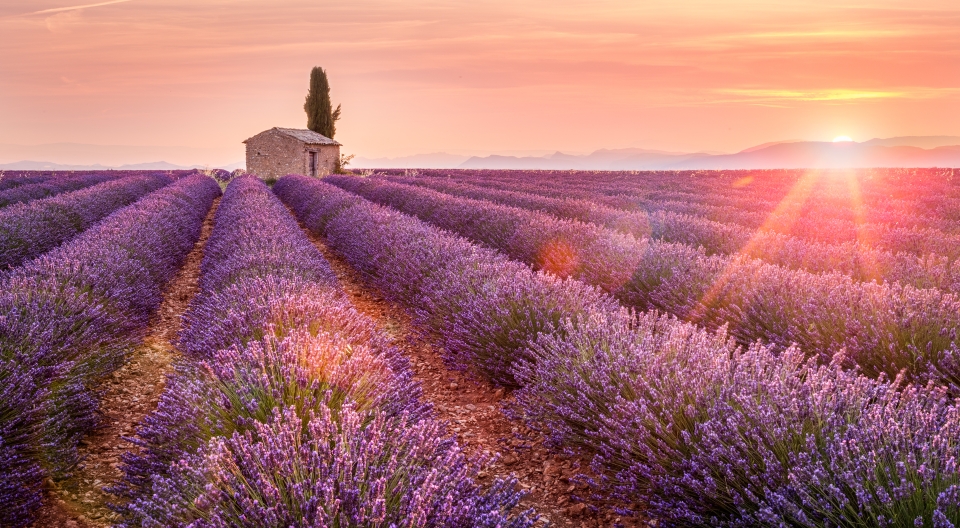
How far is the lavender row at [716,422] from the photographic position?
1817 millimetres

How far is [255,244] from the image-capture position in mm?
6375

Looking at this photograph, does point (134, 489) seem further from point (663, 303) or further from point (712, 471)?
point (663, 303)

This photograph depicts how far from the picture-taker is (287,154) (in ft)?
105

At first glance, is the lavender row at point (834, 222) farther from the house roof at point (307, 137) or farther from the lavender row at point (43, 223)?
the house roof at point (307, 137)

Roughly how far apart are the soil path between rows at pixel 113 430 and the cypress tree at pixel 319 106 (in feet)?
118

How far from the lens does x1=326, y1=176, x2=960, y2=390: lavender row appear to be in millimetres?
3564

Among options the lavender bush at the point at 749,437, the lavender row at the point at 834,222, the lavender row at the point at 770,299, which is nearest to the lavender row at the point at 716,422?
the lavender bush at the point at 749,437

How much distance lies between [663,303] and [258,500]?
405 cm

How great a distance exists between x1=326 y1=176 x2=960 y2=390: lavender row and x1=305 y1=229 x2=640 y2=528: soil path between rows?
5.60 ft

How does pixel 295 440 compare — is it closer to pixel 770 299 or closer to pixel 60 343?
pixel 60 343

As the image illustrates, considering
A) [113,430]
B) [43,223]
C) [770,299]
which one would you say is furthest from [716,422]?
[43,223]

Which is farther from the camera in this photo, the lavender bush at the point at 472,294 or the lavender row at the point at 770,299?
the lavender bush at the point at 472,294

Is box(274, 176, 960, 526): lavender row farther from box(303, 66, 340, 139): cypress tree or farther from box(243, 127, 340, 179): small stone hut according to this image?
box(303, 66, 340, 139): cypress tree

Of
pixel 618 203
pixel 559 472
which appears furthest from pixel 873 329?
pixel 618 203
